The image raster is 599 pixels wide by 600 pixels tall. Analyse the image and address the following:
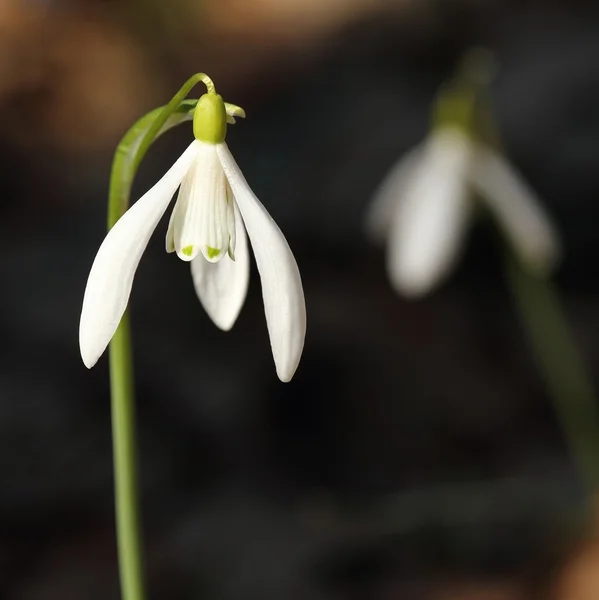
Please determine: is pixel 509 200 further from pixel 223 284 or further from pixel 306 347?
pixel 223 284

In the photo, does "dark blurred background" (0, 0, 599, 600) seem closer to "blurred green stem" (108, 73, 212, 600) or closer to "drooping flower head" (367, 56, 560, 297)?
"drooping flower head" (367, 56, 560, 297)

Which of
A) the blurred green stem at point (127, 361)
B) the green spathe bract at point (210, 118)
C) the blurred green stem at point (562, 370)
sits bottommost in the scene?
the blurred green stem at point (127, 361)

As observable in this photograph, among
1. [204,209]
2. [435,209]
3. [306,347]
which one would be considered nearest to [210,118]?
[204,209]

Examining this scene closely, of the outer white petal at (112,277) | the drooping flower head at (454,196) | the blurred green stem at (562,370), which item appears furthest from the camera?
the blurred green stem at (562,370)

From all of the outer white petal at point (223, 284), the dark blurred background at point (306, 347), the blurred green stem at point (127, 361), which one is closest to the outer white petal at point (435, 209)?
the dark blurred background at point (306, 347)

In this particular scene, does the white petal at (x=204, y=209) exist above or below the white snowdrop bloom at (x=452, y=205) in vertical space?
below

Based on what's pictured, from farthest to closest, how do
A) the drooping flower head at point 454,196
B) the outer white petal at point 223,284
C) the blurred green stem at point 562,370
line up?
the blurred green stem at point 562,370 → the drooping flower head at point 454,196 → the outer white petal at point 223,284

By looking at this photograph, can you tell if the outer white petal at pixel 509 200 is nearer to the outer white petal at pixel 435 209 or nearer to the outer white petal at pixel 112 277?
the outer white petal at pixel 435 209
